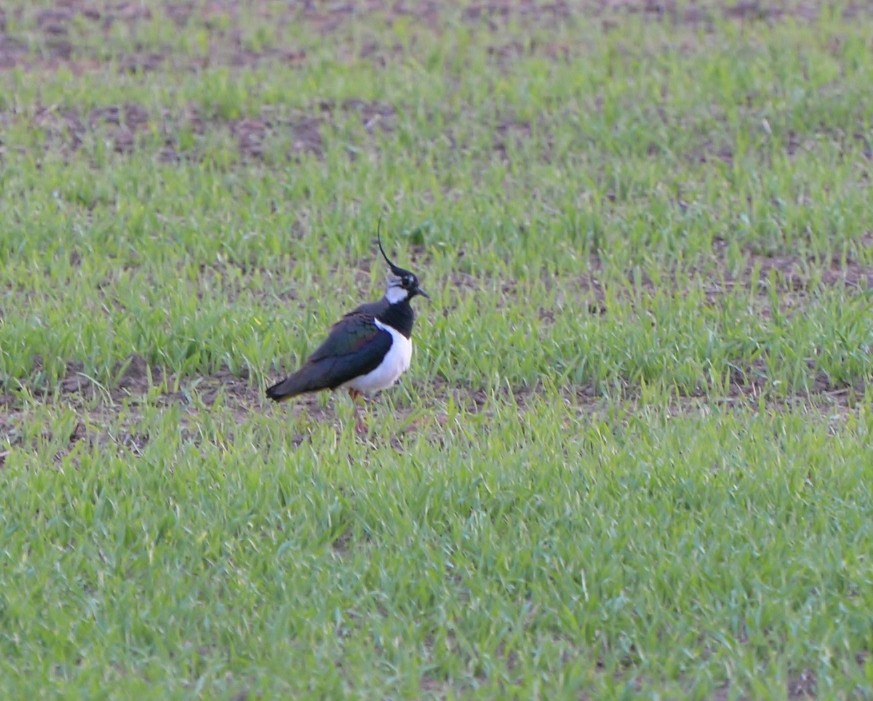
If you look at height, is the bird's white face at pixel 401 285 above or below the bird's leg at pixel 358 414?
above

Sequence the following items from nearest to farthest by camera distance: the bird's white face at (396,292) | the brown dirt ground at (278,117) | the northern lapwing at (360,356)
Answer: the northern lapwing at (360,356) < the bird's white face at (396,292) < the brown dirt ground at (278,117)

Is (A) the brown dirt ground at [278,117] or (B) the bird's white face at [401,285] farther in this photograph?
(A) the brown dirt ground at [278,117]

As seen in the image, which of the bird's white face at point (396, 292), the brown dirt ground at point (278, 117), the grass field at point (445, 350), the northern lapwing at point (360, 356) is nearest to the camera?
the grass field at point (445, 350)

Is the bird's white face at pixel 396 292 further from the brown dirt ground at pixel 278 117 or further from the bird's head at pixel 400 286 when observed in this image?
the brown dirt ground at pixel 278 117

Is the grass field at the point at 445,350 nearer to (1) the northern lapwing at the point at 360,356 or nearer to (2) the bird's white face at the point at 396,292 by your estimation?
(1) the northern lapwing at the point at 360,356

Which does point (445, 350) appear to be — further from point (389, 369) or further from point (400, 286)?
point (389, 369)

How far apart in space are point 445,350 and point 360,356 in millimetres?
728

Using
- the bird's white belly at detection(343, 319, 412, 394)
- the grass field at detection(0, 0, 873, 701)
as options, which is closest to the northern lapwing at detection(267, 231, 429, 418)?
the bird's white belly at detection(343, 319, 412, 394)

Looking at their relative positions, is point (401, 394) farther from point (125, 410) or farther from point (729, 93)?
point (729, 93)

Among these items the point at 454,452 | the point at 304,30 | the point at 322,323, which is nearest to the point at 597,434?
→ the point at 454,452

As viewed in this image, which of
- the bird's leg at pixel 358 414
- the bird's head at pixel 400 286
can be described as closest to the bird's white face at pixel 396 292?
the bird's head at pixel 400 286

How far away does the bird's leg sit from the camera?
6.26 metres

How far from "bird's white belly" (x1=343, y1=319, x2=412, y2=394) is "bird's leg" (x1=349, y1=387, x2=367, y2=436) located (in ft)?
0.28

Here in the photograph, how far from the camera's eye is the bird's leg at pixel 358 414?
6262 millimetres
